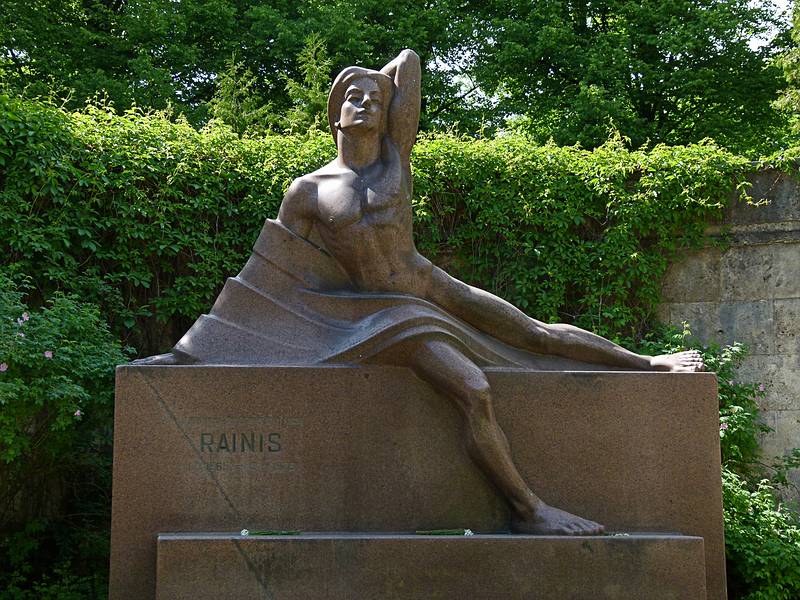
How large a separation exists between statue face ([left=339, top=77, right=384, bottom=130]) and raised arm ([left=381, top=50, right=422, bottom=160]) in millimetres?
98

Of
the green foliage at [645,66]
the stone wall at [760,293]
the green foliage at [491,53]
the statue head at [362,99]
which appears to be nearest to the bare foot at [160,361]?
the statue head at [362,99]

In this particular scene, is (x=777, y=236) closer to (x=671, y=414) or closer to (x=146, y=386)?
(x=671, y=414)

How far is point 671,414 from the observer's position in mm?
5484

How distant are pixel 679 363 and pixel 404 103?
2146 mm

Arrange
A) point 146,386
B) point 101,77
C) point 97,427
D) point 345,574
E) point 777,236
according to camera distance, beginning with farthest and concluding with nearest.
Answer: point 101,77, point 777,236, point 97,427, point 146,386, point 345,574

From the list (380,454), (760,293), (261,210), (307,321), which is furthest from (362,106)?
(760,293)

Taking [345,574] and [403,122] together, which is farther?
[403,122]

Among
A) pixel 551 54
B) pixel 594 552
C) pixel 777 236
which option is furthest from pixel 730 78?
pixel 594 552

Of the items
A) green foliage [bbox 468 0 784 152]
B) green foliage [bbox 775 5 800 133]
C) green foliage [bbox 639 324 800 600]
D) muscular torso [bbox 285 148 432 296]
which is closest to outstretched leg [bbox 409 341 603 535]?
muscular torso [bbox 285 148 432 296]

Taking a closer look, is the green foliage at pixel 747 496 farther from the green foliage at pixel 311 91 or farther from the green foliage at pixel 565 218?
the green foliage at pixel 311 91

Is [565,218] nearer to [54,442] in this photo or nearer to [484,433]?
[484,433]

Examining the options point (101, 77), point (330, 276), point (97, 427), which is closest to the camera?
point (330, 276)

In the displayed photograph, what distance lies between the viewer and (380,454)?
17.3 ft

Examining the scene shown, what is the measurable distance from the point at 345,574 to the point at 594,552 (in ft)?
3.96
